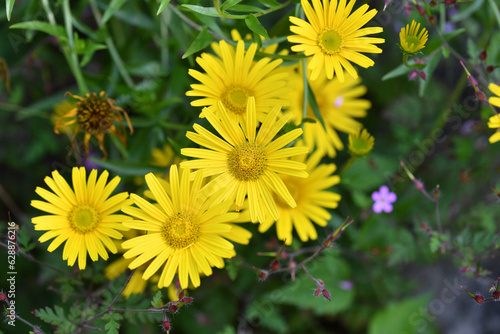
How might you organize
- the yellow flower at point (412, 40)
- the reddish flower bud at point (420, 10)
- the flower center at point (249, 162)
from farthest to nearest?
the reddish flower bud at point (420, 10) < the flower center at point (249, 162) < the yellow flower at point (412, 40)

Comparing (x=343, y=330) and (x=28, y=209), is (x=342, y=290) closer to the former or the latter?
(x=343, y=330)

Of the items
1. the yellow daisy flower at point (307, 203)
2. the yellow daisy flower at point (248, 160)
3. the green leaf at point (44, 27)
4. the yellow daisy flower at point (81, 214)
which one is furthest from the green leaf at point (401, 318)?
the green leaf at point (44, 27)

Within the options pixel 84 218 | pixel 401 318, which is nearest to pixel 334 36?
pixel 84 218

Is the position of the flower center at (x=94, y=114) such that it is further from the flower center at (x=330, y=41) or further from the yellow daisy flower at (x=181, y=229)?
the flower center at (x=330, y=41)

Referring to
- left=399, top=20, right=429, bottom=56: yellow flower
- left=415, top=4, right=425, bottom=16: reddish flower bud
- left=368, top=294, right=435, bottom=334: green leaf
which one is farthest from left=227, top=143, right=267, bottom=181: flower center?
left=368, top=294, right=435, bottom=334: green leaf

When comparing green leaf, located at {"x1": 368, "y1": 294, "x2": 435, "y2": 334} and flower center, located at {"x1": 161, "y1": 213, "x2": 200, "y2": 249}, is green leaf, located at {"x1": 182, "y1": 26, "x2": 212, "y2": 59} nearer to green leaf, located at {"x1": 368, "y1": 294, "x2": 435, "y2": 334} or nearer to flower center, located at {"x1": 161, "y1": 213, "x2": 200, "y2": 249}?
flower center, located at {"x1": 161, "y1": 213, "x2": 200, "y2": 249}

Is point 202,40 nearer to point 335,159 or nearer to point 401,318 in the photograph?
point 335,159

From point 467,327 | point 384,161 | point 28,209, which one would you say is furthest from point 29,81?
point 467,327
